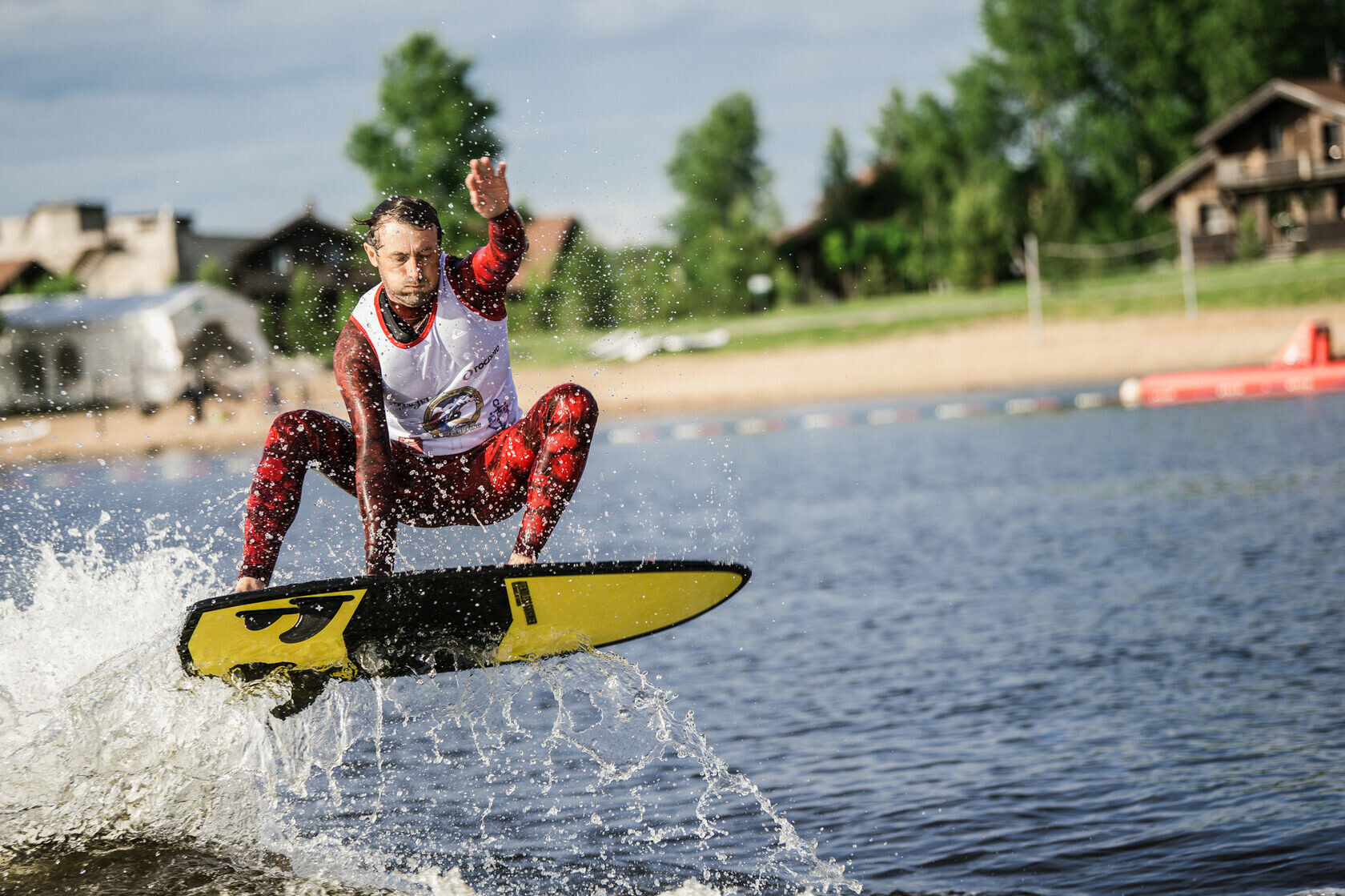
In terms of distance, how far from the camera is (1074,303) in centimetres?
3725

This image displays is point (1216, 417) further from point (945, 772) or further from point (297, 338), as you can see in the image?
point (297, 338)

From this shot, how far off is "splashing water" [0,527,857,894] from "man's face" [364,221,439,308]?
1.54 meters

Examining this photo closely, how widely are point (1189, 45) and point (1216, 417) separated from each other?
3962 centimetres

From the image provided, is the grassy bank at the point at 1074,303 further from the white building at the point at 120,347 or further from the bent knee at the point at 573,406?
the bent knee at the point at 573,406

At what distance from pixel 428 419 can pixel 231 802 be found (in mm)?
1970

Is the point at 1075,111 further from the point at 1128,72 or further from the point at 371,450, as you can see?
the point at 371,450

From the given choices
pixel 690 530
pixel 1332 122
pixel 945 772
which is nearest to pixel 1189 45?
pixel 1332 122

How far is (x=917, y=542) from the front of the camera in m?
14.8

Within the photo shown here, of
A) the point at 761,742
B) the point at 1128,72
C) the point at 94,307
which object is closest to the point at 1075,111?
the point at 1128,72

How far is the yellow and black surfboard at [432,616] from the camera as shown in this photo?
197 inches

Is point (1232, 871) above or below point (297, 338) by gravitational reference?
below

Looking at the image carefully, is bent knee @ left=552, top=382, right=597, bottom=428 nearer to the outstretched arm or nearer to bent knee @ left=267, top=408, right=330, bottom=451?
Result: the outstretched arm

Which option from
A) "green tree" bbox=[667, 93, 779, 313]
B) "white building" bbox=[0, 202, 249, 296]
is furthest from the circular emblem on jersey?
"white building" bbox=[0, 202, 249, 296]

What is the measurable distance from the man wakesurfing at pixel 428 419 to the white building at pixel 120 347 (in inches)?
1469
